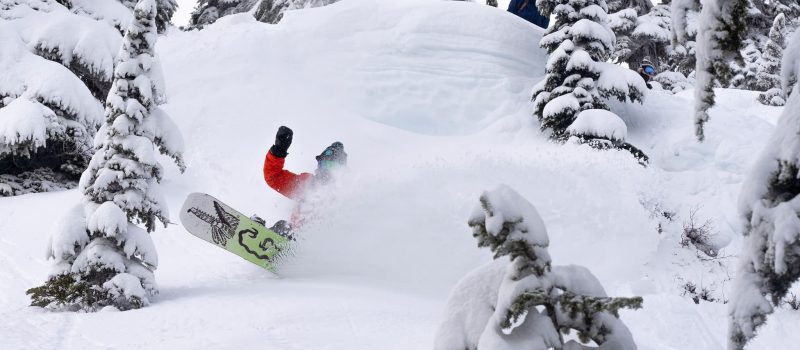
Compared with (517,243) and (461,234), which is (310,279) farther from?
(517,243)

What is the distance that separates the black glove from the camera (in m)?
9.66

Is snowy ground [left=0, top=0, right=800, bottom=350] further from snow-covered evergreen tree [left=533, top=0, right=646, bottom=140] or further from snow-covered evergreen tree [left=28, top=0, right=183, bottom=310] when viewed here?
snow-covered evergreen tree [left=533, top=0, right=646, bottom=140]

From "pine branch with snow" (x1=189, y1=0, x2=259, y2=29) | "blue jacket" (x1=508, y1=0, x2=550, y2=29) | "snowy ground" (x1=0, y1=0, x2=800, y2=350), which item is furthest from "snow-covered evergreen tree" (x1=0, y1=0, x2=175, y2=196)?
"pine branch with snow" (x1=189, y1=0, x2=259, y2=29)

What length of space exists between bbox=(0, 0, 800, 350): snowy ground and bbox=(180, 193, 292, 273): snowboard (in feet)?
0.84

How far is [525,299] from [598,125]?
1194 centimetres

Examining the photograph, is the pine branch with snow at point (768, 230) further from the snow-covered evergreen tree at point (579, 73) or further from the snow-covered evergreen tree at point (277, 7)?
the snow-covered evergreen tree at point (277, 7)

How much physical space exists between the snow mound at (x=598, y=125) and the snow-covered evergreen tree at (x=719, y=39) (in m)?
11.3

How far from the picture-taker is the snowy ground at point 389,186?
6.59 m

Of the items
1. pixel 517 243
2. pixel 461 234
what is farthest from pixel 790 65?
pixel 461 234

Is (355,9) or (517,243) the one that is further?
(355,9)

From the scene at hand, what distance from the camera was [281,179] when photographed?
9.96m

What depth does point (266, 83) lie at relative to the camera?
53.8ft

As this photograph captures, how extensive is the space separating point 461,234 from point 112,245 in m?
4.82

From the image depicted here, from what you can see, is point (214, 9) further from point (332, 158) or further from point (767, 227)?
point (767, 227)
